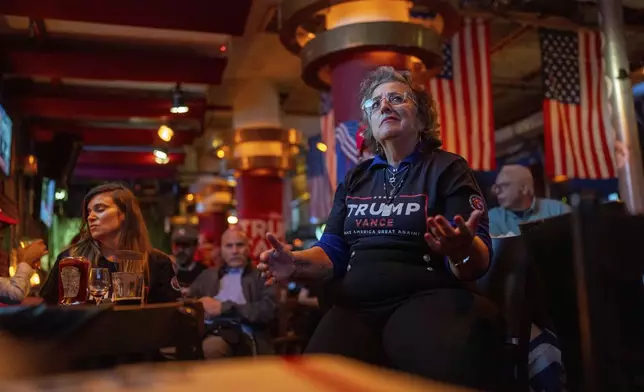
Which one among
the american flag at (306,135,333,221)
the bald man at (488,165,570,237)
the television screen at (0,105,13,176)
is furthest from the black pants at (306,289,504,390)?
the american flag at (306,135,333,221)

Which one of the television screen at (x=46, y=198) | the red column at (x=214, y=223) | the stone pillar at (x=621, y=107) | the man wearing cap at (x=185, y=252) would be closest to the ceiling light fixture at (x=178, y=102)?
the man wearing cap at (x=185, y=252)

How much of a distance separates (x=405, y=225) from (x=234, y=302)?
2.85 metres

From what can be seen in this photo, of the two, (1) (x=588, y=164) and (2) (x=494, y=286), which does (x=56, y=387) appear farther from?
(1) (x=588, y=164)

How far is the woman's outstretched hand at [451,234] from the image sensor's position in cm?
159

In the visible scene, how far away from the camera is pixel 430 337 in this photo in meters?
1.69

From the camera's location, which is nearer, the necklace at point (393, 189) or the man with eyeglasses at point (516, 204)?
the necklace at point (393, 189)

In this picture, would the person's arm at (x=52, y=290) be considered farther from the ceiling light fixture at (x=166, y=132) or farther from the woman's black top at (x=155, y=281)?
the ceiling light fixture at (x=166, y=132)

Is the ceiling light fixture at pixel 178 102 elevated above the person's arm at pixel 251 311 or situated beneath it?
→ elevated above

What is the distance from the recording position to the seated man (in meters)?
4.26

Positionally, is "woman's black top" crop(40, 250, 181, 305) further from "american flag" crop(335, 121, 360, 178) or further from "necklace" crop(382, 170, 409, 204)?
"american flag" crop(335, 121, 360, 178)

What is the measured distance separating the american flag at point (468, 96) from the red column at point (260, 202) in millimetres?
4406

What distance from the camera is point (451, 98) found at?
6438 millimetres

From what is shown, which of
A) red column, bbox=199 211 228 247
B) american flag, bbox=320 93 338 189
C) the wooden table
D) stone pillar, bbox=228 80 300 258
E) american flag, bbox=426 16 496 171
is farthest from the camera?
red column, bbox=199 211 228 247

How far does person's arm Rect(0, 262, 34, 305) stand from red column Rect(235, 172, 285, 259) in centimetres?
Result: 682
